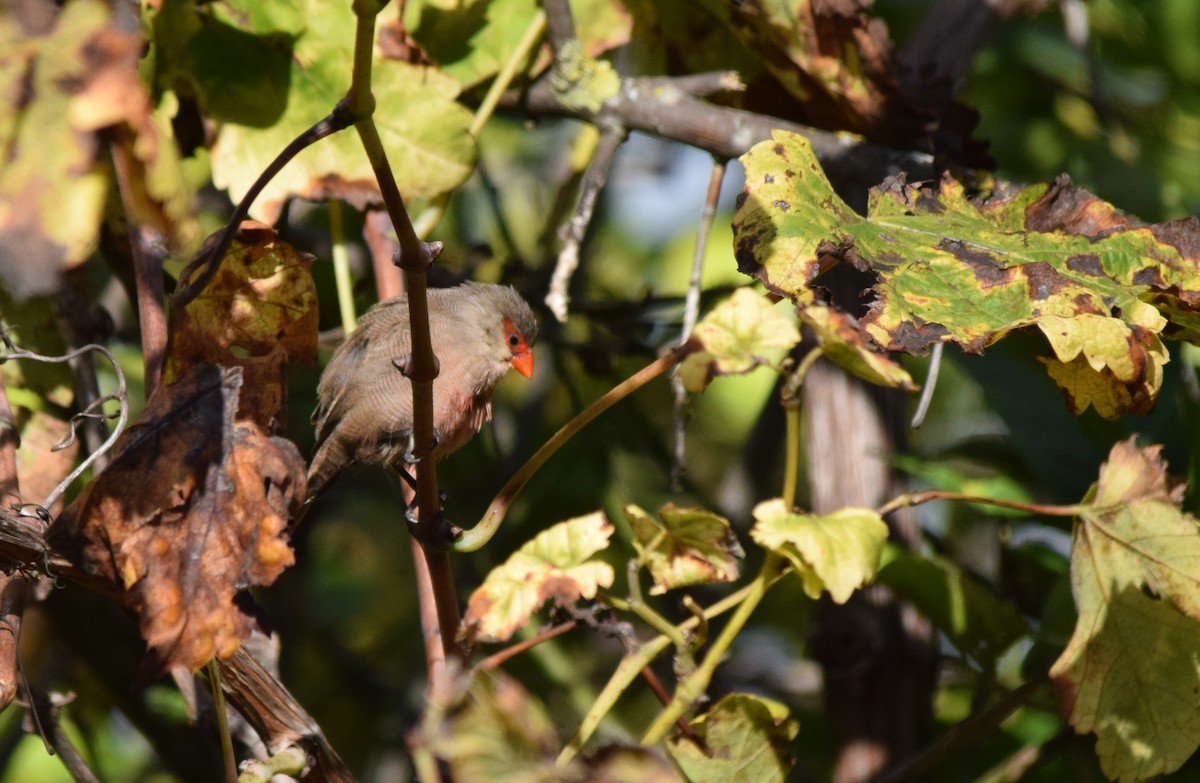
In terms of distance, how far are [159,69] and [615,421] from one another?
1.73m

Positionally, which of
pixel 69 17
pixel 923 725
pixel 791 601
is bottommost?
pixel 791 601

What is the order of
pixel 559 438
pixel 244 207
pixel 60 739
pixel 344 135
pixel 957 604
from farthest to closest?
1. pixel 957 604
2. pixel 344 135
3. pixel 60 739
4. pixel 559 438
5. pixel 244 207

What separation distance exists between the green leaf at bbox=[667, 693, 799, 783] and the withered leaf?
68 cm

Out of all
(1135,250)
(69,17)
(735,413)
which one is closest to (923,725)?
(1135,250)

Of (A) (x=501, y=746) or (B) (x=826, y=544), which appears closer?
(A) (x=501, y=746)

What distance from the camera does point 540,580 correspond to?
1953 millimetres

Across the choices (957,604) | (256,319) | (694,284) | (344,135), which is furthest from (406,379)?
(957,604)

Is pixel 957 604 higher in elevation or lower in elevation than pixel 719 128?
lower

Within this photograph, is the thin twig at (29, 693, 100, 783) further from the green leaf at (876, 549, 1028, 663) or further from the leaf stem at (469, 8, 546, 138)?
the green leaf at (876, 549, 1028, 663)

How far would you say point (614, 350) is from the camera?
11.3 feet

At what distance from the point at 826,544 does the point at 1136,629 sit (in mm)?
542

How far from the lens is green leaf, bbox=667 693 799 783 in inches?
74.3

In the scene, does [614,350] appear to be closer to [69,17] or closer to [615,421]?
[615,421]

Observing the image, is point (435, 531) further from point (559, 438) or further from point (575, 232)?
point (575, 232)
